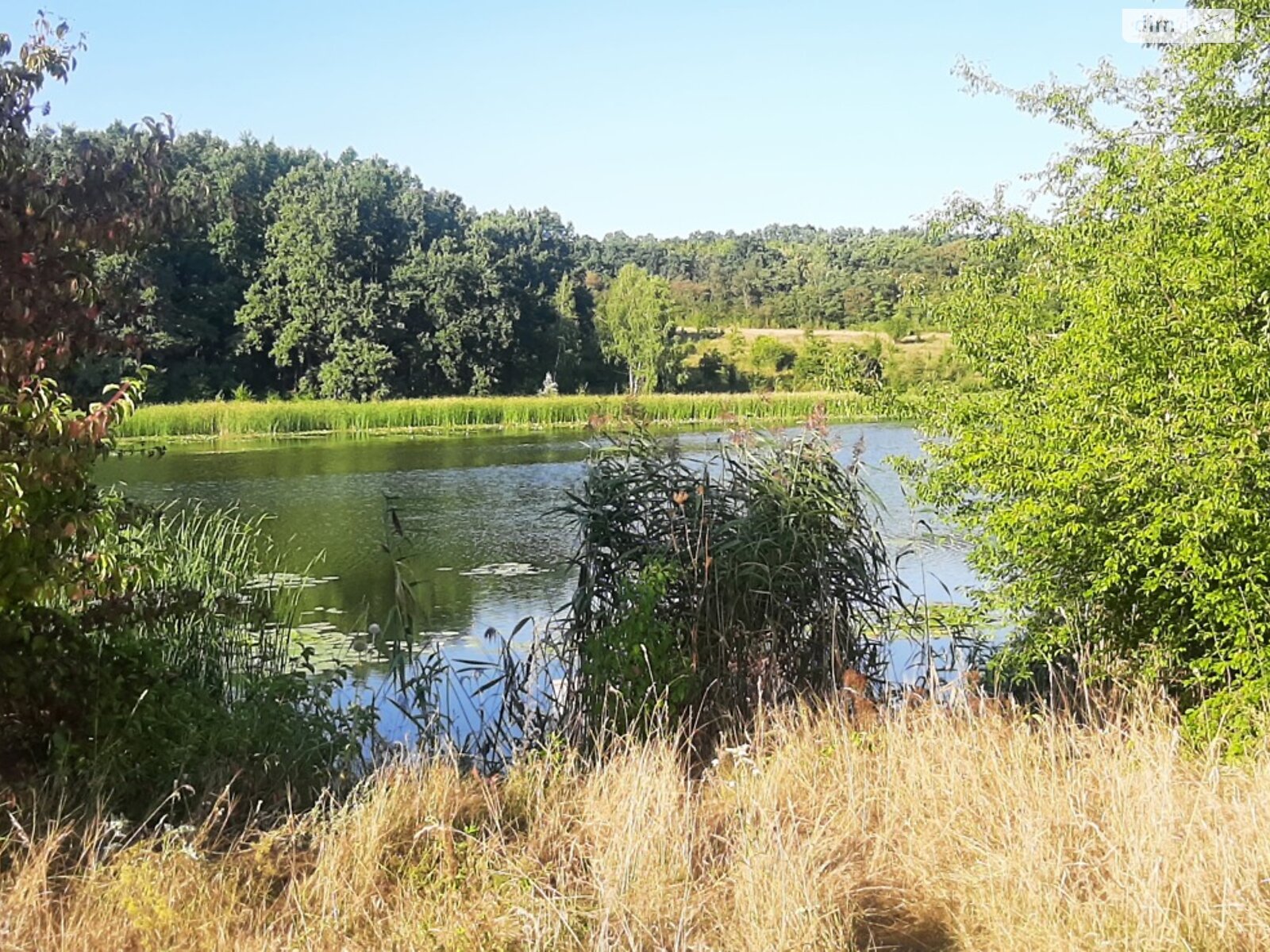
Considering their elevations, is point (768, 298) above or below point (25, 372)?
above

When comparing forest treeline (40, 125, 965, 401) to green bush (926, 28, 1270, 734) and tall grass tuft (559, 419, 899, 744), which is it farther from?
green bush (926, 28, 1270, 734)

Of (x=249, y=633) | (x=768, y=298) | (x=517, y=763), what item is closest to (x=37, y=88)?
(x=517, y=763)

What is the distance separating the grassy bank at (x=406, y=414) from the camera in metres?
31.7

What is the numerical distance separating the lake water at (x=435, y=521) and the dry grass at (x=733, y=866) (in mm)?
1930

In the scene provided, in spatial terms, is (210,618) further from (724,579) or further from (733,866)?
(733,866)

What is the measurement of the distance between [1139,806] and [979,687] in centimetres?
147

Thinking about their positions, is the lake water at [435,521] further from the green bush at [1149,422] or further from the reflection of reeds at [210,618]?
the green bush at [1149,422]

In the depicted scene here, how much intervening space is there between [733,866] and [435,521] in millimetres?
11880

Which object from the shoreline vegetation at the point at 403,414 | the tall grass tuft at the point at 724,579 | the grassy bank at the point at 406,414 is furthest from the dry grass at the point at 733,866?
the grassy bank at the point at 406,414

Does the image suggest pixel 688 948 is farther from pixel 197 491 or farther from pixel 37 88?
pixel 197 491

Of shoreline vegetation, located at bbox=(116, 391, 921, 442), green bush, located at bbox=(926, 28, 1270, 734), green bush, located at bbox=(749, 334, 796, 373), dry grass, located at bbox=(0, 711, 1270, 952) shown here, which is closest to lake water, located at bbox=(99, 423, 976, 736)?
green bush, located at bbox=(926, 28, 1270, 734)

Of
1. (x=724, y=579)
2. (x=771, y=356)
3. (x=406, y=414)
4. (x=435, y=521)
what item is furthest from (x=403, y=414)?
(x=724, y=579)

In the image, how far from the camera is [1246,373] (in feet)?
13.8

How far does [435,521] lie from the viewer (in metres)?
14.7
